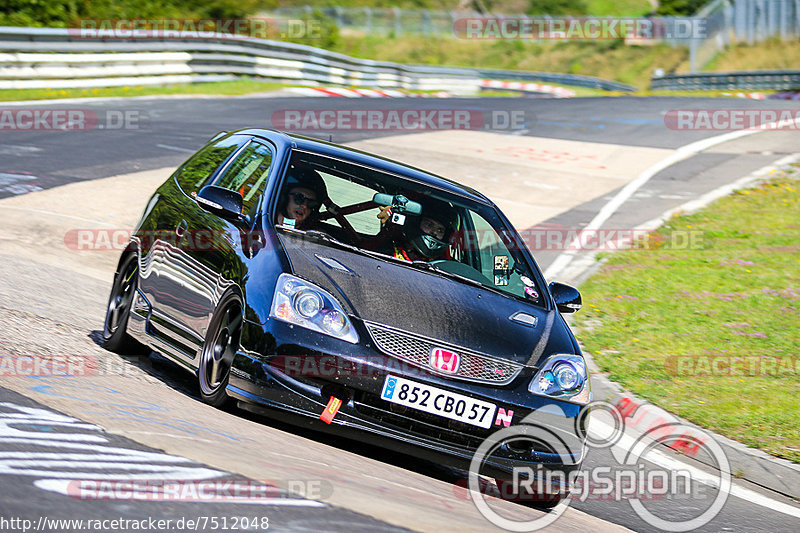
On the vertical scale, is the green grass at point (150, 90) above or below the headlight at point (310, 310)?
below

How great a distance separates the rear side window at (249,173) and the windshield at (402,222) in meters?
0.20

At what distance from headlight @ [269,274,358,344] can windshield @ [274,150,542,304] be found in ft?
2.46

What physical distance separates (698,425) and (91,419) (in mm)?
4316

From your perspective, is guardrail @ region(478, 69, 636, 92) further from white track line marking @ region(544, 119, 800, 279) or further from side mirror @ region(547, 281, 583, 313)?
side mirror @ region(547, 281, 583, 313)

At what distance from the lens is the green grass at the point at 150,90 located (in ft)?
69.6

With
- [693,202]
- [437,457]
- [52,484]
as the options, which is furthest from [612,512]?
[693,202]

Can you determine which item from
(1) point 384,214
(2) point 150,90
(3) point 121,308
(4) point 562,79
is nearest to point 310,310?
(1) point 384,214

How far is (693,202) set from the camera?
53.8ft

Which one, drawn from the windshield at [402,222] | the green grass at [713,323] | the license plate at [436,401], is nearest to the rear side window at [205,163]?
the windshield at [402,222]

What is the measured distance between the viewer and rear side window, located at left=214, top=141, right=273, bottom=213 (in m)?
6.59

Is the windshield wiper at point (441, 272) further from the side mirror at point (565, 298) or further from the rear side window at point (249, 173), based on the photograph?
the rear side window at point (249, 173)

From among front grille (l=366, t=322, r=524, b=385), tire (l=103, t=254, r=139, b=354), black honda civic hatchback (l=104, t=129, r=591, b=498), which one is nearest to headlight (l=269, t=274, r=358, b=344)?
black honda civic hatchback (l=104, t=129, r=591, b=498)

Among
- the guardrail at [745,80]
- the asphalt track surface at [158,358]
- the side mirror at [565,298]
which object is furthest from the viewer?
the guardrail at [745,80]

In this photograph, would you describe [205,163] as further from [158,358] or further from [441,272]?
[441,272]
